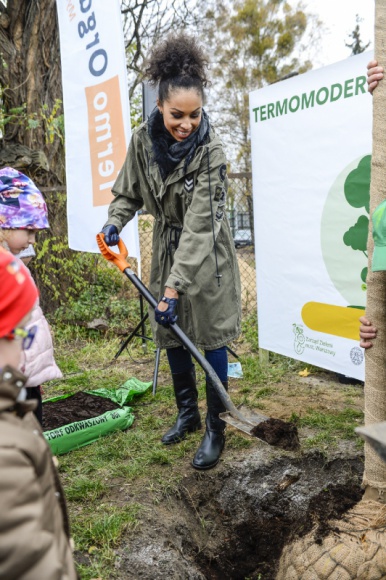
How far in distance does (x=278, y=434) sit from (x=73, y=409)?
1.39 metres

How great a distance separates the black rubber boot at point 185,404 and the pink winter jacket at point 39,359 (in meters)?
0.89

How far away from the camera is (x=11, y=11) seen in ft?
21.8

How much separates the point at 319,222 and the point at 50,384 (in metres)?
2.43

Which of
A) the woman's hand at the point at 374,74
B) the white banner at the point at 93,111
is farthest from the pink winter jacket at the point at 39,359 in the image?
the white banner at the point at 93,111

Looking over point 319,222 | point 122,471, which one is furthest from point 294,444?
point 319,222

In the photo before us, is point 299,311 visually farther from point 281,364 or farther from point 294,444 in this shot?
point 294,444

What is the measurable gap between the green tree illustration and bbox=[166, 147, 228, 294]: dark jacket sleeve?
3.62ft

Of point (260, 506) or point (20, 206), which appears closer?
point (20, 206)

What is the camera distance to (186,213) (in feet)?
9.07

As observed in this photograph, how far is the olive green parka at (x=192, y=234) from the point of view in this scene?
2711mm

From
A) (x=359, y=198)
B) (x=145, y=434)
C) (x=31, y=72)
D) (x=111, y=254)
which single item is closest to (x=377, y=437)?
(x=111, y=254)

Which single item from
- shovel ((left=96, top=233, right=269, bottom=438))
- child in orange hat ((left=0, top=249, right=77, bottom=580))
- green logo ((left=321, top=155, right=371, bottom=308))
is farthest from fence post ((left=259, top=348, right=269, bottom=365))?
child in orange hat ((left=0, top=249, right=77, bottom=580))

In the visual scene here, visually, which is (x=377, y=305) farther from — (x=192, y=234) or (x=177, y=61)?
(x=177, y=61)

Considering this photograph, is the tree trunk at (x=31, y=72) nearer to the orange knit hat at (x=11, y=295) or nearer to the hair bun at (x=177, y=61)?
the hair bun at (x=177, y=61)
